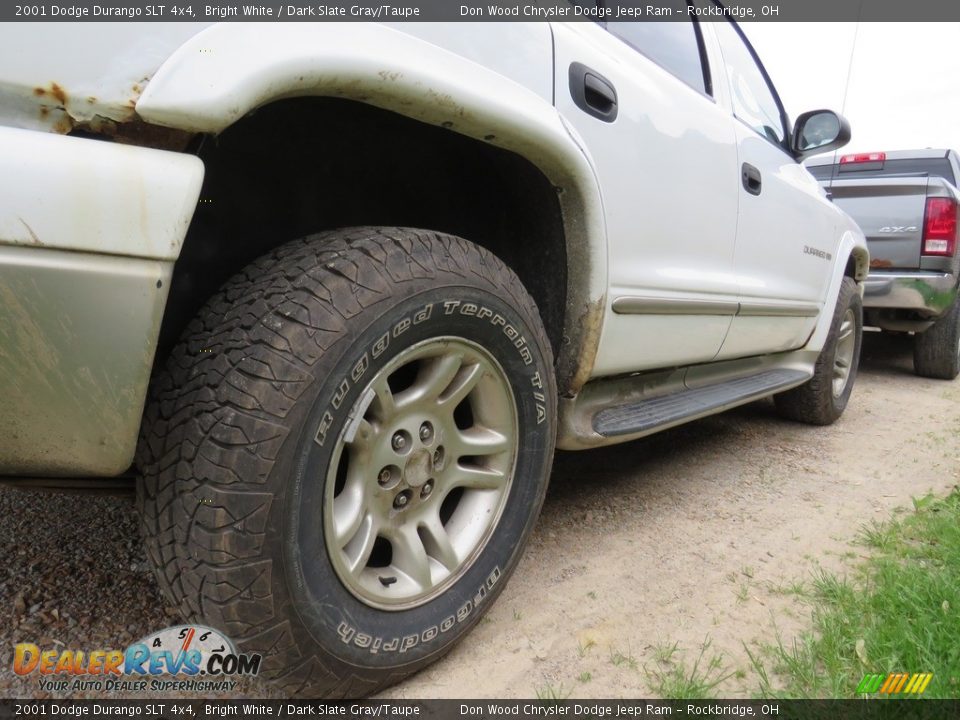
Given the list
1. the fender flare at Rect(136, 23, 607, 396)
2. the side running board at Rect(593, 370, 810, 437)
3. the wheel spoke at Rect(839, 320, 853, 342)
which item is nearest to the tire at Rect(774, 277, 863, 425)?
the wheel spoke at Rect(839, 320, 853, 342)

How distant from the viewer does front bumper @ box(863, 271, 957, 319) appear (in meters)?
4.68

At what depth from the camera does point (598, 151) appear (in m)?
1.58

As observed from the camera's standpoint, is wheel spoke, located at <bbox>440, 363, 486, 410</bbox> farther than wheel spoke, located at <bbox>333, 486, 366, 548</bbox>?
Yes

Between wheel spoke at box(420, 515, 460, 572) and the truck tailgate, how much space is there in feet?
16.1

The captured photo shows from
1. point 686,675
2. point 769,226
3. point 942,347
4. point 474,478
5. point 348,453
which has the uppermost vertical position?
point 769,226

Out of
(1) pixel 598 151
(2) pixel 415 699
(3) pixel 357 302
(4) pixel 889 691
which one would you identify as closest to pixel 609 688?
(2) pixel 415 699

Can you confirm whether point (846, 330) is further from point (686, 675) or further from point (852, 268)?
point (686, 675)

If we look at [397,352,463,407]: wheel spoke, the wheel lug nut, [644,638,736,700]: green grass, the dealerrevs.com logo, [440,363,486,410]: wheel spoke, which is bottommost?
[644,638,736,700]: green grass

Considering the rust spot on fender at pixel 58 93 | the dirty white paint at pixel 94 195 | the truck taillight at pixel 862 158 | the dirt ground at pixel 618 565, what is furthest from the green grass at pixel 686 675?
the truck taillight at pixel 862 158

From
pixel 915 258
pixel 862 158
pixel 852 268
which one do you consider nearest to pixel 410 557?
pixel 852 268

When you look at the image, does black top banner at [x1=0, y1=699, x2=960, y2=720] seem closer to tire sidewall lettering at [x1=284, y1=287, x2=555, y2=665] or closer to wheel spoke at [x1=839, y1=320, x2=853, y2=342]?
tire sidewall lettering at [x1=284, y1=287, x2=555, y2=665]

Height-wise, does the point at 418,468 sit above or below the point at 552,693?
above

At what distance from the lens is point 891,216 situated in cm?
493

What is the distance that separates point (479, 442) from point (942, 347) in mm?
5326
